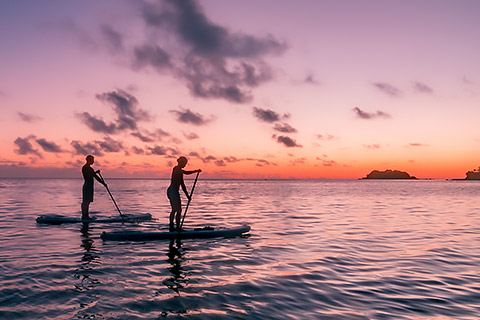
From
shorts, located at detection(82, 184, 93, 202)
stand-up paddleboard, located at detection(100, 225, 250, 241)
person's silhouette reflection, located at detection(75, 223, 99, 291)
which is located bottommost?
person's silhouette reflection, located at detection(75, 223, 99, 291)

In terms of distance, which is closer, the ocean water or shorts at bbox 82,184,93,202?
the ocean water

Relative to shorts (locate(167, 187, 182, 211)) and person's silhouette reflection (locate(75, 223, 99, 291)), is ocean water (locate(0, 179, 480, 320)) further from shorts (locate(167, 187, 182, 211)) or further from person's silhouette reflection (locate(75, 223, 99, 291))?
shorts (locate(167, 187, 182, 211))

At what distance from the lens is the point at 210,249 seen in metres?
12.7

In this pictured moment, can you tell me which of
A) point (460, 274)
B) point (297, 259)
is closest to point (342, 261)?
point (297, 259)

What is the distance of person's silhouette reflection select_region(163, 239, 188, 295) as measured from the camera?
27.0ft

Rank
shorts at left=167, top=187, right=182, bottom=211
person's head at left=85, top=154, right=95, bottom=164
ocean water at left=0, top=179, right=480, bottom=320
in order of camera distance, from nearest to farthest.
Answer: ocean water at left=0, top=179, right=480, bottom=320
shorts at left=167, top=187, right=182, bottom=211
person's head at left=85, top=154, right=95, bottom=164

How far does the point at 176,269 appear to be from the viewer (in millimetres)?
9742

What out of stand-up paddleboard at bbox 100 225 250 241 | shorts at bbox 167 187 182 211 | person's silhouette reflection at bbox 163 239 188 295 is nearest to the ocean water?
person's silhouette reflection at bbox 163 239 188 295

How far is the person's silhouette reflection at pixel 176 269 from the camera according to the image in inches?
323

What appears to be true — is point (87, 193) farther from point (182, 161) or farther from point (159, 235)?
point (182, 161)

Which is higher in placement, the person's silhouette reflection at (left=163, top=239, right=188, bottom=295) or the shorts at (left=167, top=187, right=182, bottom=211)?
the shorts at (left=167, top=187, right=182, bottom=211)

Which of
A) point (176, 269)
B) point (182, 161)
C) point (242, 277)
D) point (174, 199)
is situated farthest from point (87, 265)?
point (182, 161)

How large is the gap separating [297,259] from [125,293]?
5582 mm

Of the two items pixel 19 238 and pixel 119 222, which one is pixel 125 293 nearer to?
pixel 19 238
